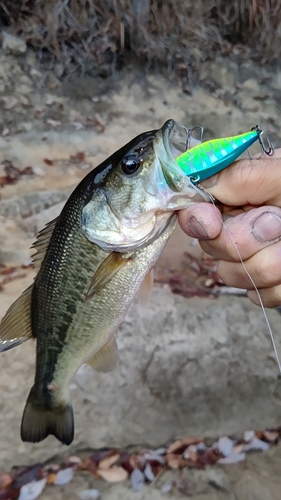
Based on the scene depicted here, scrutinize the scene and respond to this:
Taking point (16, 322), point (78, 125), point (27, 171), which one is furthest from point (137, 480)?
point (78, 125)

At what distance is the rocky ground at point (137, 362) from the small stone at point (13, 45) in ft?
1.29

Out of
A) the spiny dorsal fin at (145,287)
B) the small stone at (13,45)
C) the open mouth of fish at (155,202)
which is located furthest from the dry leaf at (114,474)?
the small stone at (13,45)

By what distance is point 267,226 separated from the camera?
164 cm

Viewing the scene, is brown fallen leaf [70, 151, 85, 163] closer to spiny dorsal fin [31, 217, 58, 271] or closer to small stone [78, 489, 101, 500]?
spiny dorsal fin [31, 217, 58, 271]

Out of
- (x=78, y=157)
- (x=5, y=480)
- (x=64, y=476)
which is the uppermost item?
(x=78, y=157)

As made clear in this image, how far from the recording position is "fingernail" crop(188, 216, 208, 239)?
1.60m

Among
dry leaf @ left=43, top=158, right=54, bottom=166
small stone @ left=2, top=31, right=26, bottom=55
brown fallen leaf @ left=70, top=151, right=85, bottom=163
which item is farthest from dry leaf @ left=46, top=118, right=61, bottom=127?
small stone @ left=2, top=31, right=26, bottom=55

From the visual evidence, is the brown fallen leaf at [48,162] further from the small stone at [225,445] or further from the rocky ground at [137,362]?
the small stone at [225,445]

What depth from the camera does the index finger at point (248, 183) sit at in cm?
158

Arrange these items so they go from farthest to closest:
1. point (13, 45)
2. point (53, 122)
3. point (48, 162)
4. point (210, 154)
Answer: point (13, 45) → point (53, 122) → point (48, 162) → point (210, 154)

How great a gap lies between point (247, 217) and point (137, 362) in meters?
1.57

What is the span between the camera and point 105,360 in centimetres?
206

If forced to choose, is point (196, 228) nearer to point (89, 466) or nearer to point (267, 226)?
point (267, 226)

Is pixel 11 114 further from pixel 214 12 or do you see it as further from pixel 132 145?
pixel 132 145
